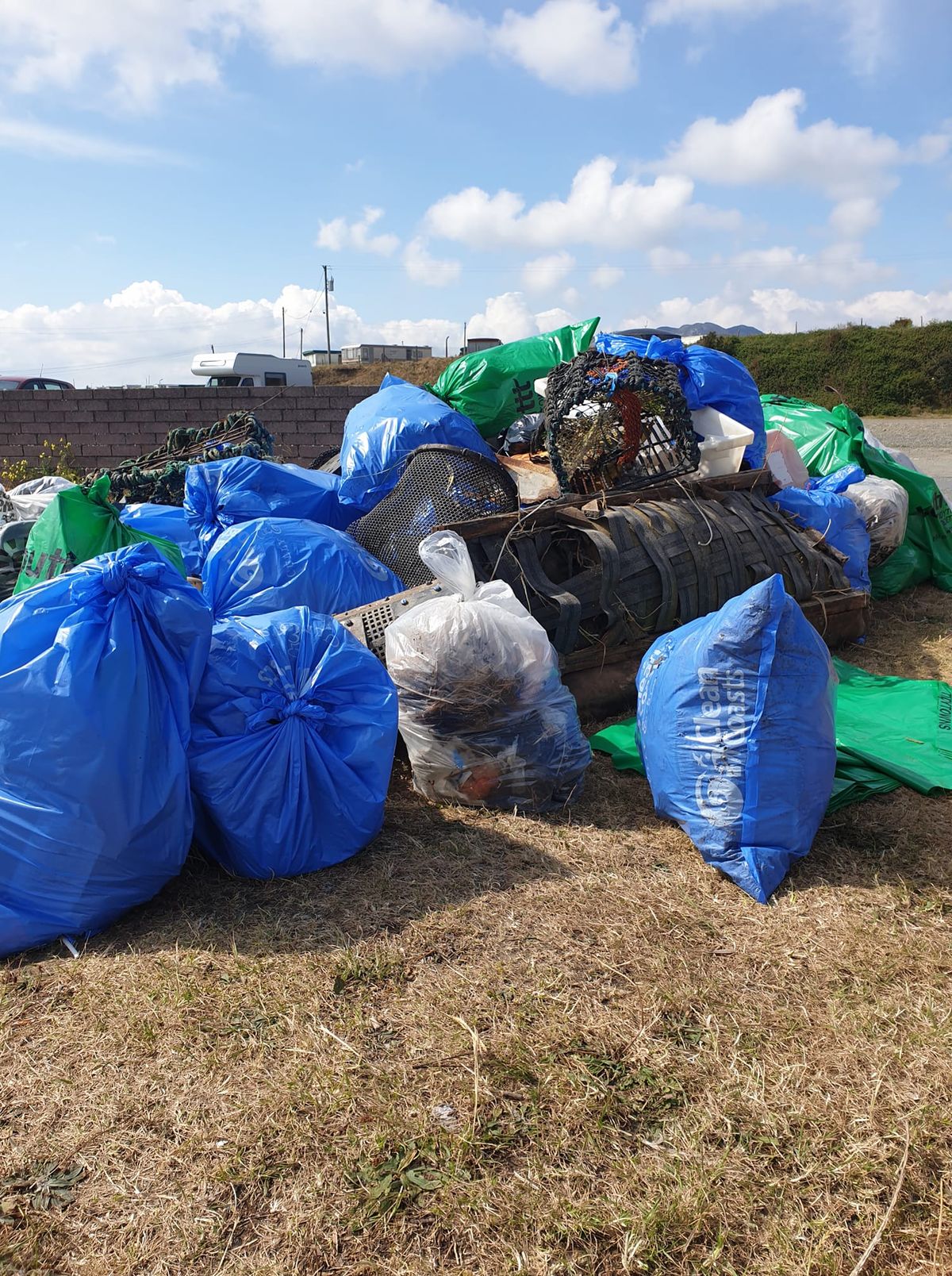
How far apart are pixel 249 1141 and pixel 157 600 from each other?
1277mm

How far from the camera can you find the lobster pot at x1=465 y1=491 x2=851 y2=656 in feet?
12.0

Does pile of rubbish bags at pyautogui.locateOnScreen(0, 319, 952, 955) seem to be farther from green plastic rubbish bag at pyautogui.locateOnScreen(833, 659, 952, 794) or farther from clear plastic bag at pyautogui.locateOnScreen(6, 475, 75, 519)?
clear plastic bag at pyautogui.locateOnScreen(6, 475, 75, 519)

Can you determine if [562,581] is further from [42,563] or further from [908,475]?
[908,475]

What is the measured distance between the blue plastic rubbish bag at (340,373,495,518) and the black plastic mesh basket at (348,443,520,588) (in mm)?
178

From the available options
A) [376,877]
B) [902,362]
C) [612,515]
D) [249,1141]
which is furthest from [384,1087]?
[902,362]

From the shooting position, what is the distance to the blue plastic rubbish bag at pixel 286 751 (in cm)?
243

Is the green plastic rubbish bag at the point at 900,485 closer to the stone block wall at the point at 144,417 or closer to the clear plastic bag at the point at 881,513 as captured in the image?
the clear plastic bag at the point at 881,513

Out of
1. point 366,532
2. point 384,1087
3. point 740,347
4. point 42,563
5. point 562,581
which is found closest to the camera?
point 384,1087

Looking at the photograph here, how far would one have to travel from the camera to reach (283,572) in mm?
3479

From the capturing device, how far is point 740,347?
26.0m

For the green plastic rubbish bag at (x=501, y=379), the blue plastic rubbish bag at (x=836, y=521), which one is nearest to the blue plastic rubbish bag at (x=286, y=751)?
the blue plastic rubbish bag at (x=836, y=521)

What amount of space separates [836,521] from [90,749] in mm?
3895

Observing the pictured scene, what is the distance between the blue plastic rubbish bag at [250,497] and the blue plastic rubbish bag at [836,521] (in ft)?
7.25

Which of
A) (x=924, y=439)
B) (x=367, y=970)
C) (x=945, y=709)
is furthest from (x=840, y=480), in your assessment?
(x=924, y=439)
